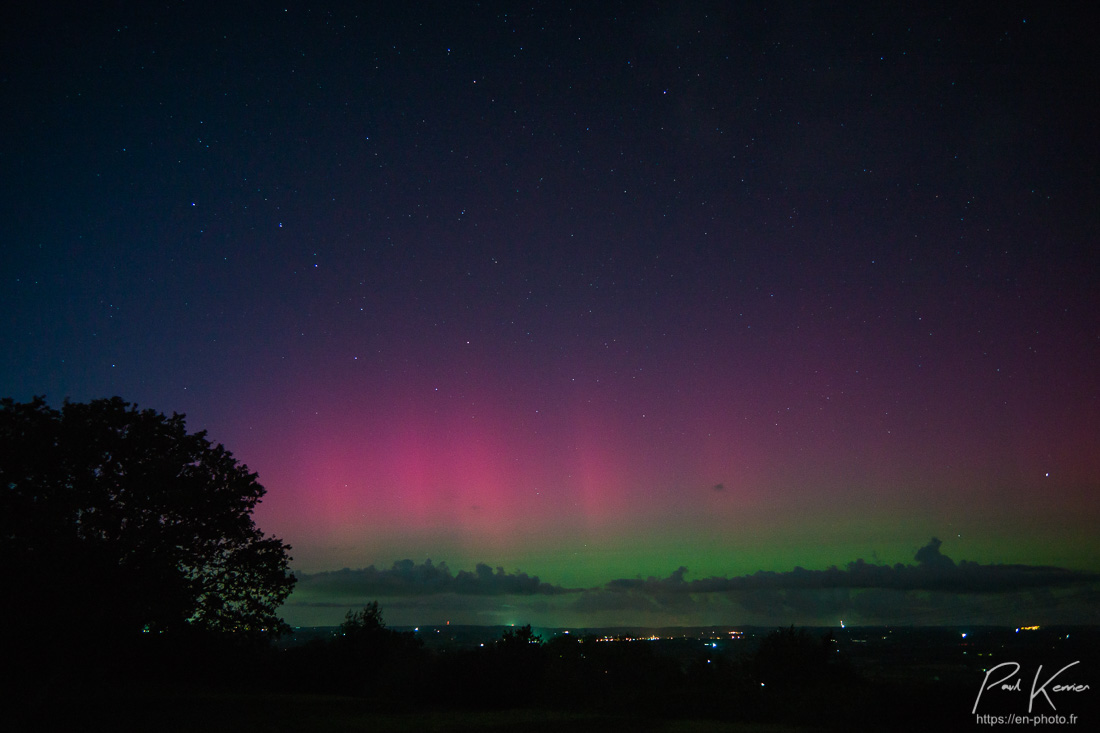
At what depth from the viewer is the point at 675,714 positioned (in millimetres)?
22797

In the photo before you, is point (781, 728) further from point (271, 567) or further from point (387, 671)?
point (387, 671)

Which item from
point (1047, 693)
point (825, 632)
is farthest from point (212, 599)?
point (825, 632)

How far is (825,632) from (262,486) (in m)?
32.4

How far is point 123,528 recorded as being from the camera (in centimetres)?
1931

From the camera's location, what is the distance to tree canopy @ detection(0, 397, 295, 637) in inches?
706
